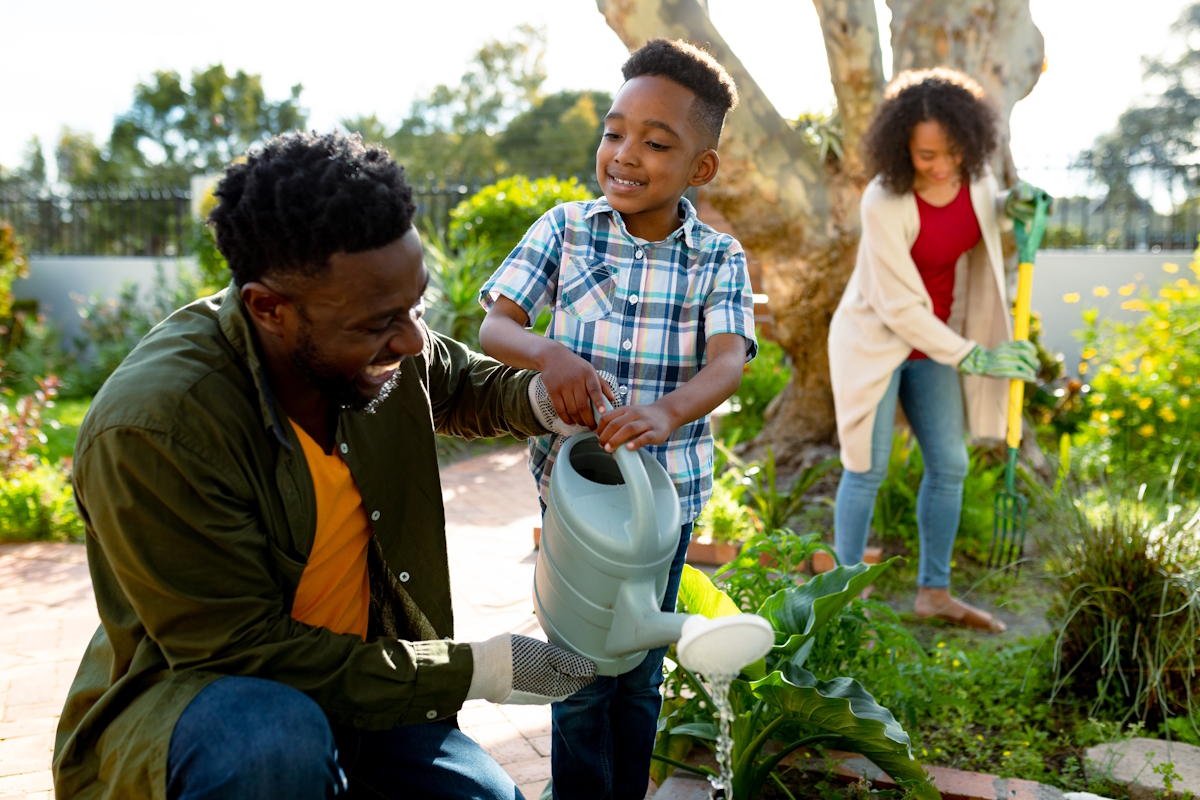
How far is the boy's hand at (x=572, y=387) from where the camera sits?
5.03ft

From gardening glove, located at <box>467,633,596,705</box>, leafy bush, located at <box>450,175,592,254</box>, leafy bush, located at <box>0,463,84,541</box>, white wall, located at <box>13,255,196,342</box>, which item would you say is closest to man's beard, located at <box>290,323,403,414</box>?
gardening glove, located at <box>467,633,596,705</box>

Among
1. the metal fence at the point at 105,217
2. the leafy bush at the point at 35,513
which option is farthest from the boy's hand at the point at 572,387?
the metal fence at the point at 105,217

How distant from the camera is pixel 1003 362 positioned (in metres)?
3.13

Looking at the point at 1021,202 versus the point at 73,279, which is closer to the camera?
the point at 1021,202

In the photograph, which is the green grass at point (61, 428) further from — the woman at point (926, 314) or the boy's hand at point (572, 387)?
the boy's hand at point (572, 387)

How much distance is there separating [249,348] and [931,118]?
8.25ft

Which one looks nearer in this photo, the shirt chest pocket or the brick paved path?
the shirt chest pocket

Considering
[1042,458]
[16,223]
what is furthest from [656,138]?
[16,223]

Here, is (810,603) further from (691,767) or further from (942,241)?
(942,241)

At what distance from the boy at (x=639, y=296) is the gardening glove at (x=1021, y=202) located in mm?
1800

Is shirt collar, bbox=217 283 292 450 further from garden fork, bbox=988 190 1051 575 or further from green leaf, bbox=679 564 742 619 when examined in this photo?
garden fork, bbox=988 190 1051 575

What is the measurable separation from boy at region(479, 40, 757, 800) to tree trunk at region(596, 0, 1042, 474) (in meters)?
2.96

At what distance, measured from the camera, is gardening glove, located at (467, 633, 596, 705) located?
1348 millimetres

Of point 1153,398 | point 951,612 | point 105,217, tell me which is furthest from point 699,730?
point 105,217
